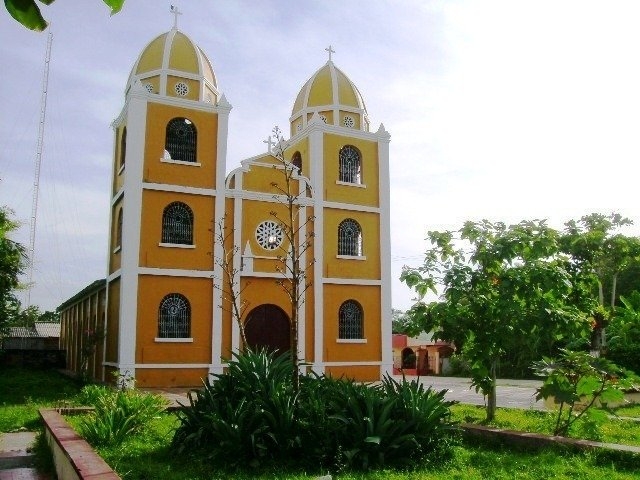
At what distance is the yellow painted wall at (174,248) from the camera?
18000mm

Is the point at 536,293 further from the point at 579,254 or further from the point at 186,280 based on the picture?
the point at 579,254

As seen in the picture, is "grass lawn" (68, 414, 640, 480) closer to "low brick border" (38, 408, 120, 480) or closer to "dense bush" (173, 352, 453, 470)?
"dense bush" (173, 352, 453, 470)

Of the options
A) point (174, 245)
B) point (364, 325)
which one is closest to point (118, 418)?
point (174, 245)

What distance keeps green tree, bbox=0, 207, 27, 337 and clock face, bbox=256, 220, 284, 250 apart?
705 cm

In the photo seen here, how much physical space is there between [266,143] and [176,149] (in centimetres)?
328

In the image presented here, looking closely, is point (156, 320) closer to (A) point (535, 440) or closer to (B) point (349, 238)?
(B) point (349, 238)

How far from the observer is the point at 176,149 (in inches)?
750

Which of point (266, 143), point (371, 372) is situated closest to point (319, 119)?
point (266, 143)

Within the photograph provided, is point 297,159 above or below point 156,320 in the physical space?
above

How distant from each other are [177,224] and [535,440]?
1327 cm

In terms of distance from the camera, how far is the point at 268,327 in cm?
1944

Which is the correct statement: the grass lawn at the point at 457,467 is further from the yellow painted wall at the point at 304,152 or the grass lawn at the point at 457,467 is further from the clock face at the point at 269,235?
the yellow painted wall at the point at 304,152

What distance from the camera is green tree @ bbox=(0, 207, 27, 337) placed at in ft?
59.2

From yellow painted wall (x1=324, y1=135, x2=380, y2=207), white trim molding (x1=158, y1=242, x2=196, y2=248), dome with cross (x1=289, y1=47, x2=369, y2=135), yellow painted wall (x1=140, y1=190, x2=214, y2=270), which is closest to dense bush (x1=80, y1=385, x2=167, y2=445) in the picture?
yellow painted wall (x1=140, y1=190, x2=214, y2=270)
